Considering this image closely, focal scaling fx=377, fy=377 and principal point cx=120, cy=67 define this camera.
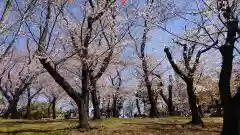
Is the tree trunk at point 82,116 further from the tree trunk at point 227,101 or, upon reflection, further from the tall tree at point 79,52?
the tree trunk at point 227,101

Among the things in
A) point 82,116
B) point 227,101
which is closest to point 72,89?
point 82,116

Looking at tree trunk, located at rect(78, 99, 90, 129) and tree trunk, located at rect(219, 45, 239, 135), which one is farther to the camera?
tree trunk, located at rect(78, 99, 90, 129)

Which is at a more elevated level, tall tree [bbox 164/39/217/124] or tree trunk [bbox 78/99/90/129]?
tall tree [bbox 164/39/217/124]

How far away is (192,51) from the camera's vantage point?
24.6 m

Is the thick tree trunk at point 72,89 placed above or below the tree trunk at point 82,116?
above

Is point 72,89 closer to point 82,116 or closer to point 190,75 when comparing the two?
point 82,116

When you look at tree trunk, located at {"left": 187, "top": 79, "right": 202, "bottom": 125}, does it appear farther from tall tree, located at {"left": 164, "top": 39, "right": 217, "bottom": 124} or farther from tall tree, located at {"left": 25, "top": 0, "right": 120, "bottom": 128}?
tall tree, located at {"left": 25, "top": 0, "right": 120, "bottom": 128}

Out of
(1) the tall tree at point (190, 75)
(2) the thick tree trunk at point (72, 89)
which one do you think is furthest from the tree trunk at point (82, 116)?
(1) the tall tree at point (190, 75)

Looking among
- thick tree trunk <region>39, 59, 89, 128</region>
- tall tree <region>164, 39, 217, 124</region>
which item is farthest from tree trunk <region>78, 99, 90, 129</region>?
tall tree <region>164, 39, 217, 124</region>

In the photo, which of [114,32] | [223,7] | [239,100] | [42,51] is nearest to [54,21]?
[42,51]

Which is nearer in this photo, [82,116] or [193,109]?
[82,116]

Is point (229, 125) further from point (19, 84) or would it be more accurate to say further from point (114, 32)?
point (19, 84)

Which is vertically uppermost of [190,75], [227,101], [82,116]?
[190,75]

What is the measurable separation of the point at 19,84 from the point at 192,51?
69.3 ft
